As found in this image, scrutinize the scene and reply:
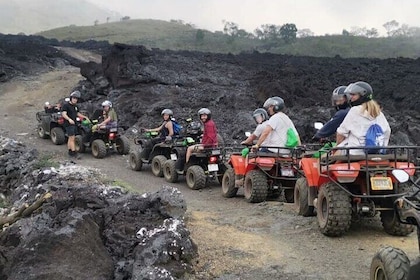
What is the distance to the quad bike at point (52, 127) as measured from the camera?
17.4 m

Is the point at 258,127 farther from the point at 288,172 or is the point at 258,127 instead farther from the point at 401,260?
the point at 401,260

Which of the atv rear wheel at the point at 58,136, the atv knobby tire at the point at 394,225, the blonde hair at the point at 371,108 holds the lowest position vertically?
the atv knobby tire at the point at 394,225

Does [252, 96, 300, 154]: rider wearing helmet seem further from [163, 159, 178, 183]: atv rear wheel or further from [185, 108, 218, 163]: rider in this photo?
[163, 159, 178, 183]: atv rear wheel

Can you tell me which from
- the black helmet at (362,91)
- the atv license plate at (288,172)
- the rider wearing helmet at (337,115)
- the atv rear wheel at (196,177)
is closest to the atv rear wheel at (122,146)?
the atv rear wheel at (196,177)

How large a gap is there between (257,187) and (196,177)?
99.1 inches

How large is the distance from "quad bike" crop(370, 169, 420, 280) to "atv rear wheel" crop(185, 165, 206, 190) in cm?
741

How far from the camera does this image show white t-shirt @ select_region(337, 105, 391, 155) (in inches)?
278

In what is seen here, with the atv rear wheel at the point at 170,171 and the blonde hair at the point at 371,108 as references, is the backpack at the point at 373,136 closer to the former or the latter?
the blonde hair at the point at 371,108

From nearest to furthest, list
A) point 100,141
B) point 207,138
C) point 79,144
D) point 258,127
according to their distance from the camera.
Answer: point 258,127 → point 207,138 → point 100,141 → point 79,144

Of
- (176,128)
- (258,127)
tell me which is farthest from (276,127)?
(176,128)

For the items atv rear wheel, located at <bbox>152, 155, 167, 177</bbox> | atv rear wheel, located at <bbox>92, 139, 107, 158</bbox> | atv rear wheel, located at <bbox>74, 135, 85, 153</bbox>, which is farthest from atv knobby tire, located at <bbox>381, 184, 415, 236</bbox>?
atv rear wheel, located at <bbox>74, 135, 85, 153</bbox>

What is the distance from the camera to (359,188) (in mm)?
7188

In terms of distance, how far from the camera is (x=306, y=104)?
22609mm

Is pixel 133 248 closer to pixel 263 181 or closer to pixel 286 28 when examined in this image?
pixel 263 181
